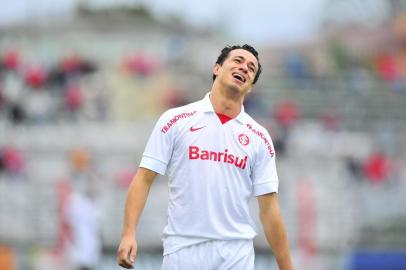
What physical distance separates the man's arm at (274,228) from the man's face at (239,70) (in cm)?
65

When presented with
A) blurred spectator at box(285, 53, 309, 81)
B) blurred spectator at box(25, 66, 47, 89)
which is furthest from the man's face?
blurred spectator at box(285, 53, 309, 81)

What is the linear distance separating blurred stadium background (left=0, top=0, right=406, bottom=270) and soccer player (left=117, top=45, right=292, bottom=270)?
27.0 feet

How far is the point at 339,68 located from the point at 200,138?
2546cm

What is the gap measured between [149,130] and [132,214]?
1599cm

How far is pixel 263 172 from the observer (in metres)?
6.09

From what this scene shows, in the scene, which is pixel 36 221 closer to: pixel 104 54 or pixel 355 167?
pixel 355 167

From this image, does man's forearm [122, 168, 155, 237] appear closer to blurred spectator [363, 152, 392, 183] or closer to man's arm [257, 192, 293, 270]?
man's arm [257, 192, 293, 270]

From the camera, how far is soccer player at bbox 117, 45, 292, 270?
5.91 metres

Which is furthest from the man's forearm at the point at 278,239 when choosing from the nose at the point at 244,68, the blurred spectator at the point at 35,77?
the blurred spectator at the point at 35,77

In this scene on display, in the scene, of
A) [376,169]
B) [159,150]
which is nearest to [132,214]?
[159,150]

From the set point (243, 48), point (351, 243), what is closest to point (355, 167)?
point (351, 243)

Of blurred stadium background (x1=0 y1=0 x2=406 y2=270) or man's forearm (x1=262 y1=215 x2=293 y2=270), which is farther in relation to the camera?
blurred stadium background (x1=0 y1=0 x2=406 y2=270)

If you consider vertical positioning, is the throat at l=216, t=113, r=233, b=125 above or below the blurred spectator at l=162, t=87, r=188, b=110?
below

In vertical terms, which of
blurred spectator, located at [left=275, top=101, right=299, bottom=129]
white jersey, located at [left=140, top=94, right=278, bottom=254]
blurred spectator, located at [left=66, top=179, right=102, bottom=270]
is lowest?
blurred spectator, located at [left=66, top=179, right=102, bottom=270]
